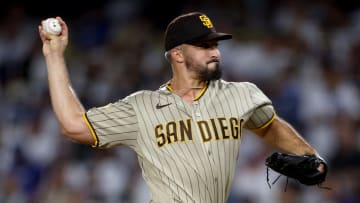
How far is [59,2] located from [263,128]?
7308 mm

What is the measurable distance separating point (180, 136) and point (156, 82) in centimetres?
517

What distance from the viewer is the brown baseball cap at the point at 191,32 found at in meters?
4.50

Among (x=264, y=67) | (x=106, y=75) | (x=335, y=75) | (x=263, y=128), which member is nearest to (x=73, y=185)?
(x=106, y=75)

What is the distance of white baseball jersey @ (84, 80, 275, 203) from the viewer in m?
4.29

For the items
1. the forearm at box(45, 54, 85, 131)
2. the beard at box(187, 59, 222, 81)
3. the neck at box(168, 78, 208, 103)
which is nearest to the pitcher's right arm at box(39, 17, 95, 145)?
the forearm at box(45, 54, 85, 131)

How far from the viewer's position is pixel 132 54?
33.0ft

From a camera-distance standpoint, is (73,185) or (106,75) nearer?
(73,185)

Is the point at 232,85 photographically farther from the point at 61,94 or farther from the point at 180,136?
the point at 61,94

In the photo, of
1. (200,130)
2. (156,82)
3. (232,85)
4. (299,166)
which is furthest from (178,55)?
(156,82)

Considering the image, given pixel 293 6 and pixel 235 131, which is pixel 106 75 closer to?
pixel 293 6

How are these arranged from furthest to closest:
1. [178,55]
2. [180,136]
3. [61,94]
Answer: [178,55]
[180,136]
[61,94]

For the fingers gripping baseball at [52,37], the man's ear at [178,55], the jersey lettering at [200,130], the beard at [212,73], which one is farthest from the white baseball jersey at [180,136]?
the fingers gripping baseball at [52,37]

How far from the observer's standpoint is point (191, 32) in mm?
4516

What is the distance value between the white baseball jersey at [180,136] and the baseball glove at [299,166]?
0.76 ft
